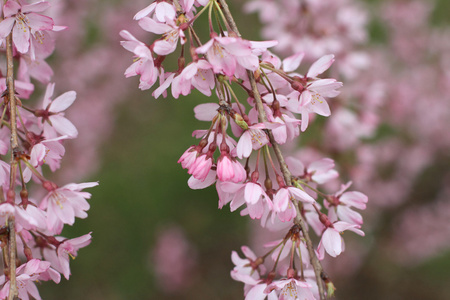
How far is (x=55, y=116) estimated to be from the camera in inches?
48.4

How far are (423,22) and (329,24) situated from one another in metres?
2.00

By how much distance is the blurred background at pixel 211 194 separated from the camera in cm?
352

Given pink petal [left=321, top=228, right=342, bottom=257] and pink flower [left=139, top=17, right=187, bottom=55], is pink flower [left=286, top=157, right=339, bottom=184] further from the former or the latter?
pink flower [left=139, top=17, right=187, bottom=55]

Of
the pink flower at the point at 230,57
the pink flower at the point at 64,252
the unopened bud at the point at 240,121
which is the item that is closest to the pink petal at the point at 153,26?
the pink flower at the point at 230,57

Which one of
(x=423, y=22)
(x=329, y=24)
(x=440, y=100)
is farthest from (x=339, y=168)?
(x=423, y=22)

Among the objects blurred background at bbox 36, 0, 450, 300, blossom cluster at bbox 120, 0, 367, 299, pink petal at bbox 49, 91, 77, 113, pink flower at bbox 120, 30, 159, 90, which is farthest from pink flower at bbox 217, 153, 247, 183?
blurred background at bbox 36, 0, 450, 300

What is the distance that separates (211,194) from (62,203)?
9.90 ft

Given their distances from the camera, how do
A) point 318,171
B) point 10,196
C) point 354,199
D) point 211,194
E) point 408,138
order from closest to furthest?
point 10,196
point 354,199
point 318,171
point 408,138
point 211,194

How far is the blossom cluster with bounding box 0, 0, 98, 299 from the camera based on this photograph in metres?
0.97

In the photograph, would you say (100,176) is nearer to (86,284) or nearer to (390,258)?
(86,284)

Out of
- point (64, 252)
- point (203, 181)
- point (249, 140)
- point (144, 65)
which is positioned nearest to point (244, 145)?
point (249, 140)

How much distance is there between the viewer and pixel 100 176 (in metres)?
4.02

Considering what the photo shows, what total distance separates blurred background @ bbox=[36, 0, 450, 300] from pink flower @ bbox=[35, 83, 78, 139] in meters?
2.01

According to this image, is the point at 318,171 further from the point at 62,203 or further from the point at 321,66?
the point at 62,203
